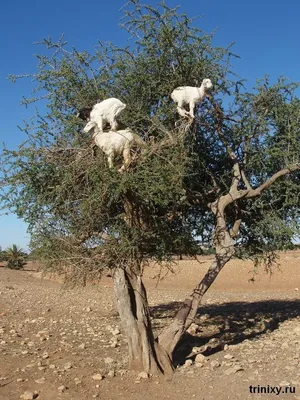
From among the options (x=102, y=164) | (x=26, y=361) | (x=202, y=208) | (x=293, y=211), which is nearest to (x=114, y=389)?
(x=26, y=361)

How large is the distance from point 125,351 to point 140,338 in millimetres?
1900

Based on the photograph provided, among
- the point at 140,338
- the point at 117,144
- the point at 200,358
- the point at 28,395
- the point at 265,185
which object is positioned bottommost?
the point at 28,395

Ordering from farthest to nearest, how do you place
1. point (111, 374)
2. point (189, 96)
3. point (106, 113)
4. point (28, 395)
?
point (189, 96)
point (111, 374)
point (106, 113)
point (28, 395)

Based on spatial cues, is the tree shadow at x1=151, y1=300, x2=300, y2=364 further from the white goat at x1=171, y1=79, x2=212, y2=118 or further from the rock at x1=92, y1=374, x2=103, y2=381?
the white goat at x1=171, y1=79, x2=212, y2=118

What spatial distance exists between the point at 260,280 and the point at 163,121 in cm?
1880

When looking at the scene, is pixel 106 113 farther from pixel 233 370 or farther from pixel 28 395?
pixel 233 370

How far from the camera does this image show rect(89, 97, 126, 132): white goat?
308 inches

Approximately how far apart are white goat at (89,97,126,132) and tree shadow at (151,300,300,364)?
4558 mm

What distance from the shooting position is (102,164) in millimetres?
7445

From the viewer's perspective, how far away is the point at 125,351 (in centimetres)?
1002

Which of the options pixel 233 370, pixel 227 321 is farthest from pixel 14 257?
pixel 233 370

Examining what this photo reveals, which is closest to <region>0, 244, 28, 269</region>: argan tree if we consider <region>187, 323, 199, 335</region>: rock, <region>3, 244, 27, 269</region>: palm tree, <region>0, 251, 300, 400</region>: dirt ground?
<region>3, 244, 27, 269</region>: palm tree

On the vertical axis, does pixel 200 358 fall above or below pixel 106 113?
below

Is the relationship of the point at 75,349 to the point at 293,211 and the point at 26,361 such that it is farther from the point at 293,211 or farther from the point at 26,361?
the point at 293,211
